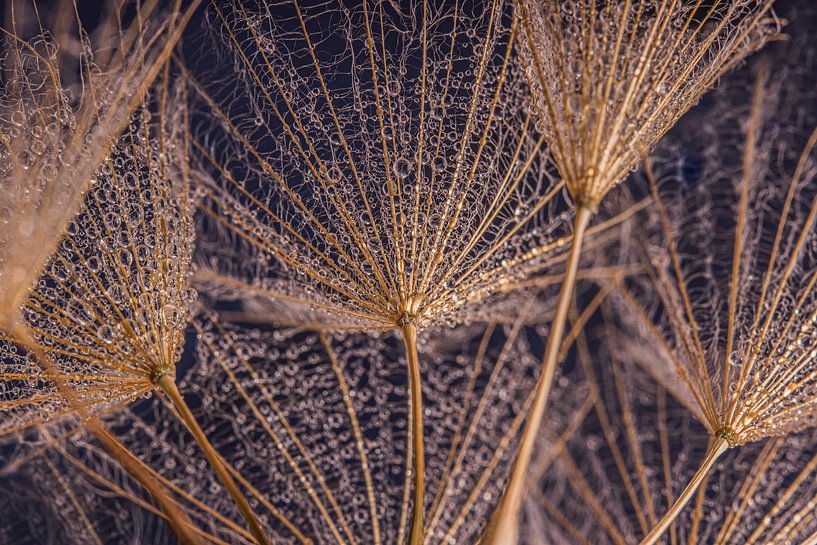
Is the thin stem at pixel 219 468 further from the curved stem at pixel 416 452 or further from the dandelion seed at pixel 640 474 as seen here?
the dandelion seed at pixel 640 474

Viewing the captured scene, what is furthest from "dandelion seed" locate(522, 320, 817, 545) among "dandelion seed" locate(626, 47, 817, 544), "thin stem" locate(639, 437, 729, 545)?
"thin stem" locate(639, 437, 729, 545)

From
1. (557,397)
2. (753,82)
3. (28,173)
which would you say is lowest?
(557,397)

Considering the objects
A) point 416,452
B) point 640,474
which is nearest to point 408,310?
point 416,452

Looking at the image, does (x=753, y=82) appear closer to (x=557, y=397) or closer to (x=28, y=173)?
(x=557, y=397)

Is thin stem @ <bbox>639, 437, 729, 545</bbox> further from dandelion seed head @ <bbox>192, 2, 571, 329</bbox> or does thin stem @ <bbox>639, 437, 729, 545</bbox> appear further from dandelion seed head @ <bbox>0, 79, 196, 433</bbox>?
dandelion seed head @ <bbox>0, 79, 196, 433</bbox>

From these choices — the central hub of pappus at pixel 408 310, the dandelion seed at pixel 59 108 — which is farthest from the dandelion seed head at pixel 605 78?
the dandelion seed at pixel 59 108

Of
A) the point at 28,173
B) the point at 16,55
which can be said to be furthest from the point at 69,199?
the point at 16,55

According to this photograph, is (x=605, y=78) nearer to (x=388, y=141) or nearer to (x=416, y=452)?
(x=388, y=141)
